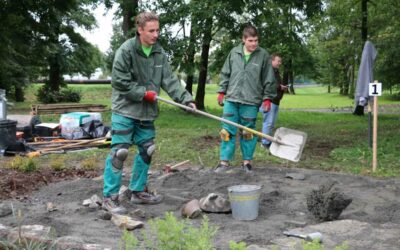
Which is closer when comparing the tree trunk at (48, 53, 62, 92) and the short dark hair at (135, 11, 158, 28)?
the short dark hair at (135, 11, 158, 28)

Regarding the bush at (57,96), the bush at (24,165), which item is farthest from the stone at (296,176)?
the bush at (57,96)

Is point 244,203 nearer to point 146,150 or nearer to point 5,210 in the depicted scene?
point 146,150

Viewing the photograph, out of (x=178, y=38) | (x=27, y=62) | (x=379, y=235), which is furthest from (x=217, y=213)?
(x=27, y=62)

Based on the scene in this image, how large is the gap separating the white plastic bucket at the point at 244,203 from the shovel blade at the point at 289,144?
1.41m

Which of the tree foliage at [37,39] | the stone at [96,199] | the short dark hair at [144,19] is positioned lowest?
the stone at [96,199]

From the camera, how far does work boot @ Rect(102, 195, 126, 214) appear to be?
4.94m

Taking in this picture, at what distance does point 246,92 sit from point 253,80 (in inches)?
7.3

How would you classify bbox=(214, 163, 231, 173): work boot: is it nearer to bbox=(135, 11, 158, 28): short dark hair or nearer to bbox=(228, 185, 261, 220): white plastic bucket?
bbox=(228, 185, 261, 220): white plastic bucket

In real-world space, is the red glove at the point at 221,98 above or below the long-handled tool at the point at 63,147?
above

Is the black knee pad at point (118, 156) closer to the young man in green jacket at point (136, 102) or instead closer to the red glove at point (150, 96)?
the young man in green jacket at point (136, 102)

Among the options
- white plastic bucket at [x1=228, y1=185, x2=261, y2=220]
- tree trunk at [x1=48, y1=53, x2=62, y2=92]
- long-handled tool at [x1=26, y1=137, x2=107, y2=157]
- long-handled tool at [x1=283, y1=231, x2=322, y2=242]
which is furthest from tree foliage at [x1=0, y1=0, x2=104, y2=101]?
long-handled tool at [x1=283, y1=231, x2=322, y2=242]

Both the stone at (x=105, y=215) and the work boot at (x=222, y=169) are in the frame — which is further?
the work boot at (x=222, y=169)

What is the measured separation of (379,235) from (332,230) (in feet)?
1.22

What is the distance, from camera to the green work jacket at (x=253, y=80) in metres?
6.77
